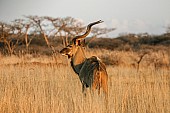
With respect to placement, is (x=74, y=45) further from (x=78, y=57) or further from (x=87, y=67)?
(x=87, y=67)

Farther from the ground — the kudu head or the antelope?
the kudu head

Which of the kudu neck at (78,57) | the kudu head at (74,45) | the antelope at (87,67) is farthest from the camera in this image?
the kudu neck at (78,57)

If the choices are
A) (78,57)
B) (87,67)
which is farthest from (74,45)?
(87,67)

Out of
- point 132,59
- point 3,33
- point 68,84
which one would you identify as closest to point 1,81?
point 68,84

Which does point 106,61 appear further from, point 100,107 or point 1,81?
point 100,107

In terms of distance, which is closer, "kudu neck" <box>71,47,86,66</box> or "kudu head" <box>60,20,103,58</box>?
"kudu head" <box>60,20,103,58</box>

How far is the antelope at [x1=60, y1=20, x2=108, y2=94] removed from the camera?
5.84 m

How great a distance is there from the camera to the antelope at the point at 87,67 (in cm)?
584

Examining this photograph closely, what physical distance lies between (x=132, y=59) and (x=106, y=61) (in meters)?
2.25

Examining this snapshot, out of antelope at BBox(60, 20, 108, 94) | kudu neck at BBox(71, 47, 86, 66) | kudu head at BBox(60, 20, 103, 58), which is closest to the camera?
antelope at BBox(60, 20, 108, 94)

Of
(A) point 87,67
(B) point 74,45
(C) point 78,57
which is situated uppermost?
(B) point 74,45

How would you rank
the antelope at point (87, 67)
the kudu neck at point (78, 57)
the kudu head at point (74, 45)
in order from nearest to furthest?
1. the antelope at point (87, 67)
2. the kudu head at point (74, 45)
3. the kudu neck at point (78, 57)

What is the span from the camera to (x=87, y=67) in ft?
21.3

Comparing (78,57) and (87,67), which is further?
(78,57)
